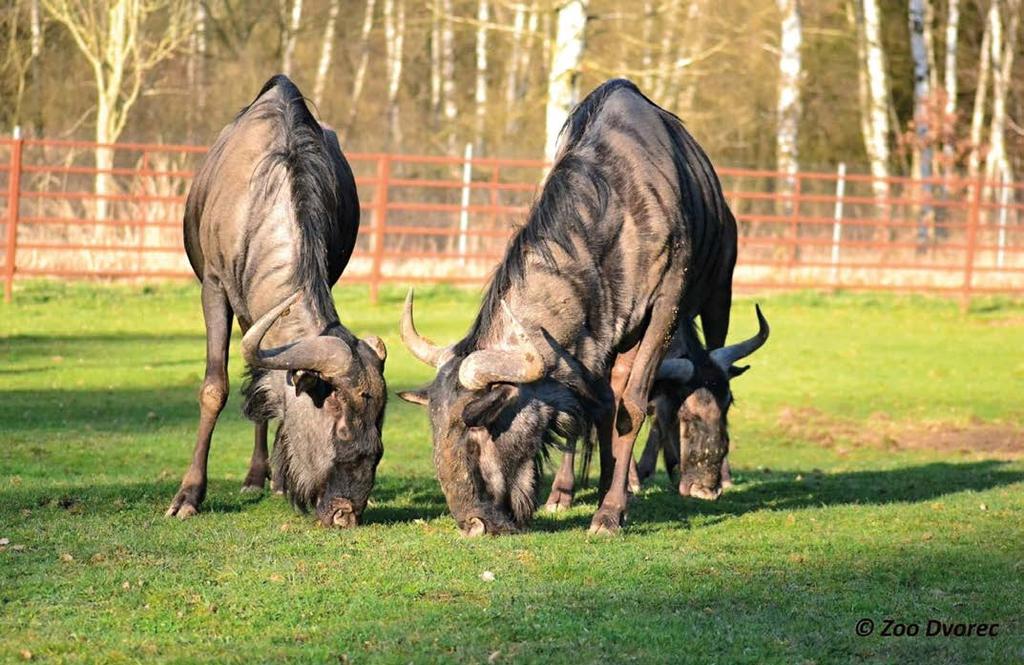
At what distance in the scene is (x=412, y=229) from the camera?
24344mm

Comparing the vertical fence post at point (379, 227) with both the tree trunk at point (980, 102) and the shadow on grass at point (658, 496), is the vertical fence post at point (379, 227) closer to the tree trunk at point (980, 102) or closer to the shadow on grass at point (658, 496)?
the shadow on grass at point (658, 496)

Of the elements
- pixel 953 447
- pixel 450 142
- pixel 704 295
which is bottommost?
pixel 953 447

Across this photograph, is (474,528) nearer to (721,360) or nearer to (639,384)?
(639,384)

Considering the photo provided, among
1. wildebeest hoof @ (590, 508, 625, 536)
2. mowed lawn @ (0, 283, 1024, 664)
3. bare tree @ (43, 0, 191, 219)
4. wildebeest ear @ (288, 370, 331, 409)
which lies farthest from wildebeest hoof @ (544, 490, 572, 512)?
bare tree @ (43, 0, 191, 219)

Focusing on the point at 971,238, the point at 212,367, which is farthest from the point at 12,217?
the point at 971,238

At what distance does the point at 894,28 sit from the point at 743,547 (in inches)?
1530

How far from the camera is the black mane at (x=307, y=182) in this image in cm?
840

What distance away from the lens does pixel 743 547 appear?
791 cm

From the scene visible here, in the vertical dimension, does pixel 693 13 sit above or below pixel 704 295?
above

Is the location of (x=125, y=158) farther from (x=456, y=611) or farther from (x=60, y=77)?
(x=456, y=611)

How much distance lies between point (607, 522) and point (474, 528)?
0.90 m

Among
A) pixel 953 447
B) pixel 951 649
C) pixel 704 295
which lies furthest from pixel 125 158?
pixel 951 649

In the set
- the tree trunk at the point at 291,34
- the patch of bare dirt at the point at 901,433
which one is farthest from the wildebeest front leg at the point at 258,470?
the tree trunk at the point at 291,34

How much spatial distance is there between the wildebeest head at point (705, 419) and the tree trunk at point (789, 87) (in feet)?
77.4
